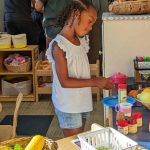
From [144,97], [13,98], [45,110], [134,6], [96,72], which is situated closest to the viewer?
[144,97]

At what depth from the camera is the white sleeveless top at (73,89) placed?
2.15 meters

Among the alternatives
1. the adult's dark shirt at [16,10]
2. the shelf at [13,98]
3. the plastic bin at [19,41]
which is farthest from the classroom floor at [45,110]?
the adult's dark shirt at [16,10]

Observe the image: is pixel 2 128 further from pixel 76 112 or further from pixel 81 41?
pixel 81 41

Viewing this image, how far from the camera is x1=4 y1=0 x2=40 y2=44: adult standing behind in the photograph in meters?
4.64

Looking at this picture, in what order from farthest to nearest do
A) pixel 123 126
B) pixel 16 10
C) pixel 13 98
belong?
1. pixel 16 10
2. pixel 13 98
3. pixel 123 126

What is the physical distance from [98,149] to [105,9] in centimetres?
395

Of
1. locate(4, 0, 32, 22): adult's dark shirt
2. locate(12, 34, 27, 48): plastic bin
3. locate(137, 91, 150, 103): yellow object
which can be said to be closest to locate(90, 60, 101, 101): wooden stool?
locate(12, 34, 27, 48): plastic bin

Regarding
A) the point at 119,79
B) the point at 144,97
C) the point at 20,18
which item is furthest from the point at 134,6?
the point at 20,18

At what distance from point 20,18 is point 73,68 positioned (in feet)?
8.78

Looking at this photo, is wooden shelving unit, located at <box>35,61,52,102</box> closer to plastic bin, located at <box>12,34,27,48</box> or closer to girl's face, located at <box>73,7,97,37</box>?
plastic bin, located at <box>12,34,27,48</box>

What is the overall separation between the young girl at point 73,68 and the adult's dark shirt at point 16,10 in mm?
2517

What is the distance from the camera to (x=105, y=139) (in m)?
1.48

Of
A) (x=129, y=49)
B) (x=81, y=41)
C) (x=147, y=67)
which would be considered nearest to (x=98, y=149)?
(x=81, y=41)

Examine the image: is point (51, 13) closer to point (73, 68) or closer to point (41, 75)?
point (41, 75)
